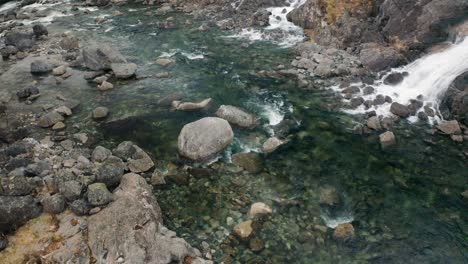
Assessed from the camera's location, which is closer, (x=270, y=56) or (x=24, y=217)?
(x=24, y=217)

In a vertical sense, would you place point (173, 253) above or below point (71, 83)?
above

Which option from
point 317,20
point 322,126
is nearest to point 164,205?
point 322,126

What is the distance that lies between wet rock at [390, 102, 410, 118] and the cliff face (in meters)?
5.50

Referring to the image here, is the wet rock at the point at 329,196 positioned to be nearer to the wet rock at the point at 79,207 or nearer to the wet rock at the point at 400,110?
the wet rock at the point at 400,110

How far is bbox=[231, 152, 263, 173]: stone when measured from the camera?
15659mm

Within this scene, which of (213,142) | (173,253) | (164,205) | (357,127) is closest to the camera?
(173,253)

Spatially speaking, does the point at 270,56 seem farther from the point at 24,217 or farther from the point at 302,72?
the point at 24,217

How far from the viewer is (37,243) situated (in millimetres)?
11703

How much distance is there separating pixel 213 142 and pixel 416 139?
881cm

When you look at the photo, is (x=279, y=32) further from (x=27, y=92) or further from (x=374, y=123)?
(x=27, y=92)

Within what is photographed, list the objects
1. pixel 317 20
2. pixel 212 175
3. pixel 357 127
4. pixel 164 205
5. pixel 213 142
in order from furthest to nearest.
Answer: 1. pixel 317 20
2. pixel 357 127
3. pixel 213 142
4. pixel 212 175
5. pixel 164 205

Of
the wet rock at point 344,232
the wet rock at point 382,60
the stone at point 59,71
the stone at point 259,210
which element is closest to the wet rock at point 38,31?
the stone at point 59,71

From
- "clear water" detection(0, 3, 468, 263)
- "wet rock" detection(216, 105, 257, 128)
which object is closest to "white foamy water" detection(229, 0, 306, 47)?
"clear water" detection(0, 3, 468, 263)

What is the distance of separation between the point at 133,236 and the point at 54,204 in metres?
3.13
